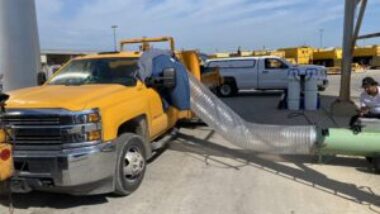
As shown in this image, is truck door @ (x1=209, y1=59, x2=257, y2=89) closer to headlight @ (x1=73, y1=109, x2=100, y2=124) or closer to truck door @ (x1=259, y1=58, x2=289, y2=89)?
truck door @ (x1=259, y1=58, x2=289, y2=89)

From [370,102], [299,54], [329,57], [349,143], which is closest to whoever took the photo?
[349,143]

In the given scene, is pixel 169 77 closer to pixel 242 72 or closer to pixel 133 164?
pixel 133 164

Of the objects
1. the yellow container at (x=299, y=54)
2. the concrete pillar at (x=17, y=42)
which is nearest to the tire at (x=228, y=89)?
the concrete pillar at (x=17, y=42)

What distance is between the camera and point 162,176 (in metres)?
6.93

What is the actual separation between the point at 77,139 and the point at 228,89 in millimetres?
16454

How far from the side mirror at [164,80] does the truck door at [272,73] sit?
1418 cm

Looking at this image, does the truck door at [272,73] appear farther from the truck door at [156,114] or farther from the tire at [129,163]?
the tire at [129,163]

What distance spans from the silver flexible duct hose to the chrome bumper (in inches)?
116

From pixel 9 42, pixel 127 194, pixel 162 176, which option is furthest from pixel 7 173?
pixel 9 42

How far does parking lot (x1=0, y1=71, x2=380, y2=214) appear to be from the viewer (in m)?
5.54

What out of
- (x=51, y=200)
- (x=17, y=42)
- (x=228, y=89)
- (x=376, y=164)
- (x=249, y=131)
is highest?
(x=17, y=42)

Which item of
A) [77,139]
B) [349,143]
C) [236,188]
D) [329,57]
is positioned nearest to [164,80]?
[236,188]

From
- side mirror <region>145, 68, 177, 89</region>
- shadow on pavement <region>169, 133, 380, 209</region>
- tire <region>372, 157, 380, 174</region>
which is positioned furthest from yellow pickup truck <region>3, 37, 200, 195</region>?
tire <region>372, 157, 380, 174</region>

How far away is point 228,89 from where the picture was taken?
2142cm
